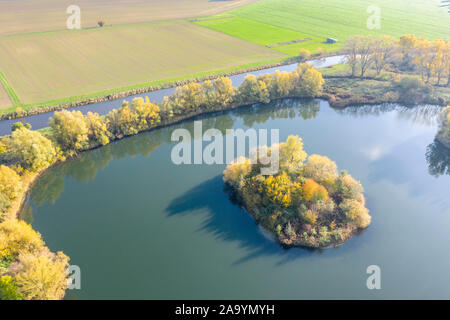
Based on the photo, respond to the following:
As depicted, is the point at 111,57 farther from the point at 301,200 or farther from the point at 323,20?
the point at 323,20

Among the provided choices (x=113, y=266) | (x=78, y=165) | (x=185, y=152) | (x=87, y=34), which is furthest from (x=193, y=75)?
(x=113, y=266)

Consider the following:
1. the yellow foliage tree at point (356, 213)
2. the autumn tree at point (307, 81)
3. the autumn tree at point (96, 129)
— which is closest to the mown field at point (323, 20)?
the autumn tree at point (307, 81)

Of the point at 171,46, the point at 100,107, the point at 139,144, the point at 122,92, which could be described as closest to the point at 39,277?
the point at 139,144

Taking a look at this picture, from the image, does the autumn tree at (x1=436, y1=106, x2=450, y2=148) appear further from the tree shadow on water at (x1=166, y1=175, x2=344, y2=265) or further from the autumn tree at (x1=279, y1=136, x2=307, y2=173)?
the tree shadow on water at (x1=166, y1=175, x2=344, y2=265)

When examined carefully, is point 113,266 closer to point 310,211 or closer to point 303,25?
point 310,211

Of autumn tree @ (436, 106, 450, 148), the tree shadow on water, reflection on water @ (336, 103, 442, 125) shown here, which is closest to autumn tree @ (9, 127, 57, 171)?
the tree shadow on water
